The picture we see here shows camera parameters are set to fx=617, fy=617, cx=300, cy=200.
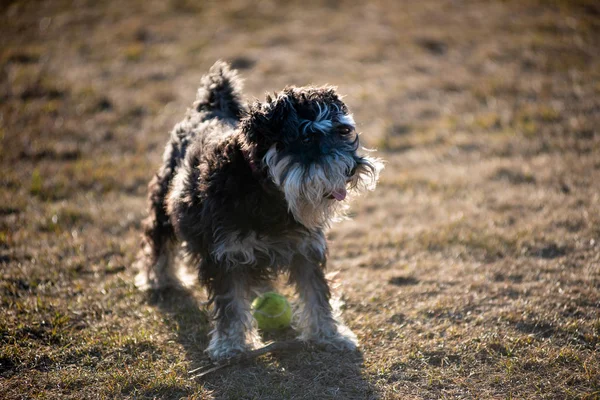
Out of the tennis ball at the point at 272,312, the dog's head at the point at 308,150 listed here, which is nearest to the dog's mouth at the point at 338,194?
the dog's head at the point at 308,150

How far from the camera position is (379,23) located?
1384 centimetres

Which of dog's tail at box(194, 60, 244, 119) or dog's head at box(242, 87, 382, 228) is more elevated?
dog's tail at box(194, 60, 244, 119)

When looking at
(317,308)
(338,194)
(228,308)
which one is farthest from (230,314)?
(338,194)

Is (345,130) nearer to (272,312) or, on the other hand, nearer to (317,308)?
(317,308)

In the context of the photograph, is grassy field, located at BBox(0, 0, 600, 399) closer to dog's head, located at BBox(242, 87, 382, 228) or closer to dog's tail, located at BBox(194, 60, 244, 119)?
dog's head, located at BBox(242, 87, 382, 228)

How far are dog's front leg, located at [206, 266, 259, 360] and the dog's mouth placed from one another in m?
0.97

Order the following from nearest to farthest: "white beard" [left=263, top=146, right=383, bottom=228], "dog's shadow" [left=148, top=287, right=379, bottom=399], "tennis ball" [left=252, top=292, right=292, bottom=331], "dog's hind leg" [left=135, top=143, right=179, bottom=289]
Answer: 1. "white beard" [left=263, top=146, right=383, bottom=228]
2. "dog's shadow" [left=148, top=287, right=379, bottom=399]
3. "tennis ball" [left=252, top=292, right=292, bottom=331]
4. "dog's hind leg" [left=135, top=143, right=179, bottom=289]

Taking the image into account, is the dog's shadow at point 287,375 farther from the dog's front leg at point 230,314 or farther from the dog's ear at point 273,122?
the dog's ear at point 273,122

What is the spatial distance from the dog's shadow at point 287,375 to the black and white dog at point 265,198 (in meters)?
0.15

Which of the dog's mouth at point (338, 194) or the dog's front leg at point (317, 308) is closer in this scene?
the dog's mouth at point (338, 194)

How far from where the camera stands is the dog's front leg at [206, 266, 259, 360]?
4.61m

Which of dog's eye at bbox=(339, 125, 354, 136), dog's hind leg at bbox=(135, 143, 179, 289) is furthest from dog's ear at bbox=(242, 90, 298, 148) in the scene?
dog's hind leg at bbox=(135, 143, 179, 289)

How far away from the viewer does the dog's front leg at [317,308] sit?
15.7 feet

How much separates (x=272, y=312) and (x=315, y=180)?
1533 mm
